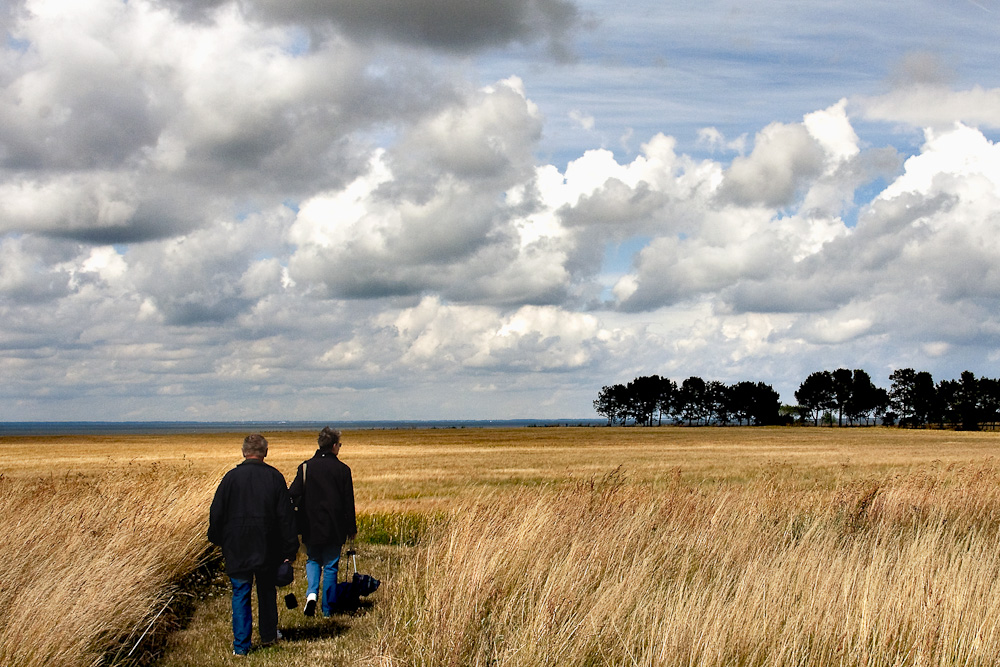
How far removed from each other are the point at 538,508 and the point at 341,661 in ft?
14.1

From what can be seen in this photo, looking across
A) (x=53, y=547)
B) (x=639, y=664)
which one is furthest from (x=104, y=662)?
(x=639, y=664)

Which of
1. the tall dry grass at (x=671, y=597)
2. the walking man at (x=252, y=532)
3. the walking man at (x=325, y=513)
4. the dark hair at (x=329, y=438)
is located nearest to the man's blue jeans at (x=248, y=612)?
the walking man at (x=252, y=532)

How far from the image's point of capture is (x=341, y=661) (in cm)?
787

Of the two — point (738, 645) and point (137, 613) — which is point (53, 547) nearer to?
point (137, 613)

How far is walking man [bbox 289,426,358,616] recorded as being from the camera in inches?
377

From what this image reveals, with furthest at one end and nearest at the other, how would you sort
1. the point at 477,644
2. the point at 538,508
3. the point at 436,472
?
1. the point at 436,472
2. the point at 538,508
3. the point at 477,644

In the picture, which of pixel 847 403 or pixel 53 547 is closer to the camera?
pixel 53 547

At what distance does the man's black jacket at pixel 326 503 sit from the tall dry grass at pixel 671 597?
3.63ft

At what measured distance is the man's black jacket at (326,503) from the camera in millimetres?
9562

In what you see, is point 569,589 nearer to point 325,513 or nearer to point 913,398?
point 325,513

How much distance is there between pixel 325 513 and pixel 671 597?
4.29 meters

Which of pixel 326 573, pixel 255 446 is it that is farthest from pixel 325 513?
pixel 255 446

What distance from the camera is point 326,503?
9.58 m

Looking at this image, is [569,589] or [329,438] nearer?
[569,589]
